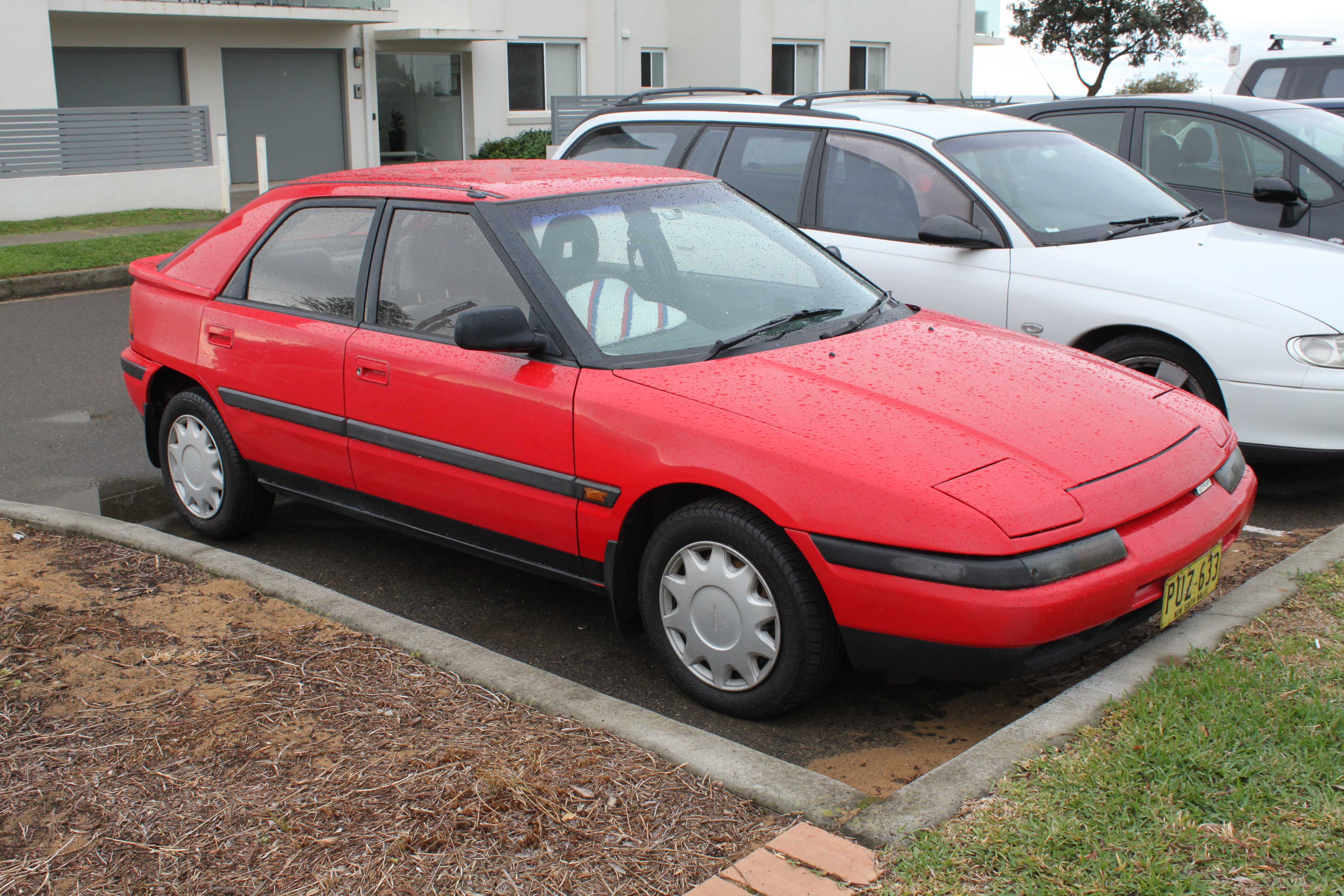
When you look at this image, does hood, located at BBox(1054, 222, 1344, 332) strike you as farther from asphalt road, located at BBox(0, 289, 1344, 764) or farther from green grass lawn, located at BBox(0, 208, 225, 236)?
green grass lawn, located at BBox(0, 208, 225, 236)

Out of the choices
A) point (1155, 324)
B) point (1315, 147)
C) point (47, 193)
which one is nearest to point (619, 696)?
point (1155, 324)

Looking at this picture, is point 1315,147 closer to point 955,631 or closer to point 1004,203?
point 1004,203

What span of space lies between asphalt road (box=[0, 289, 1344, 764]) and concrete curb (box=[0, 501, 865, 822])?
11.0 inches

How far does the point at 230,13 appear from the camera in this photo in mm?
21266

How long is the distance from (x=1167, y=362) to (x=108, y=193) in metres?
17.3

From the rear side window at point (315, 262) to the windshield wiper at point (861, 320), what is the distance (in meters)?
1.81

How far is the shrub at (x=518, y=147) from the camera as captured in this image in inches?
959

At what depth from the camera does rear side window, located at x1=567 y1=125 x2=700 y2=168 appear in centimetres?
706

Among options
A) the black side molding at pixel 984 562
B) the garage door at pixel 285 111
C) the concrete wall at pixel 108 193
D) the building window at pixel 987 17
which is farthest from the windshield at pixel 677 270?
the building window at pixel 987 17

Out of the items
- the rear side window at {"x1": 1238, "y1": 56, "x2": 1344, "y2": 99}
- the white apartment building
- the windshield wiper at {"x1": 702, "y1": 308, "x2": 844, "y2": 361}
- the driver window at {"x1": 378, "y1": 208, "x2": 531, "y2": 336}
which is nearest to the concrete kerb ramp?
the driver window at {"x1": 378, "y1": 208, "x2": 531, "y2": 336}

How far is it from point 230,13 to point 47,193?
17.6 feet

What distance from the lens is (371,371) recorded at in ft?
14.7

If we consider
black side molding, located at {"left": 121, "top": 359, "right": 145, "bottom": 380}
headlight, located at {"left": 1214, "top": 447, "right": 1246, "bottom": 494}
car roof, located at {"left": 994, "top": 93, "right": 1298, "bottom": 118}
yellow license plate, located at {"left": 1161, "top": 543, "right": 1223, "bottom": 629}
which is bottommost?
yellow license plate, located at {"left": 1161, "top": 543, "right": 1223, "bottom": 629}

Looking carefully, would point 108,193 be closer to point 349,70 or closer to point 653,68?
point 349,70
